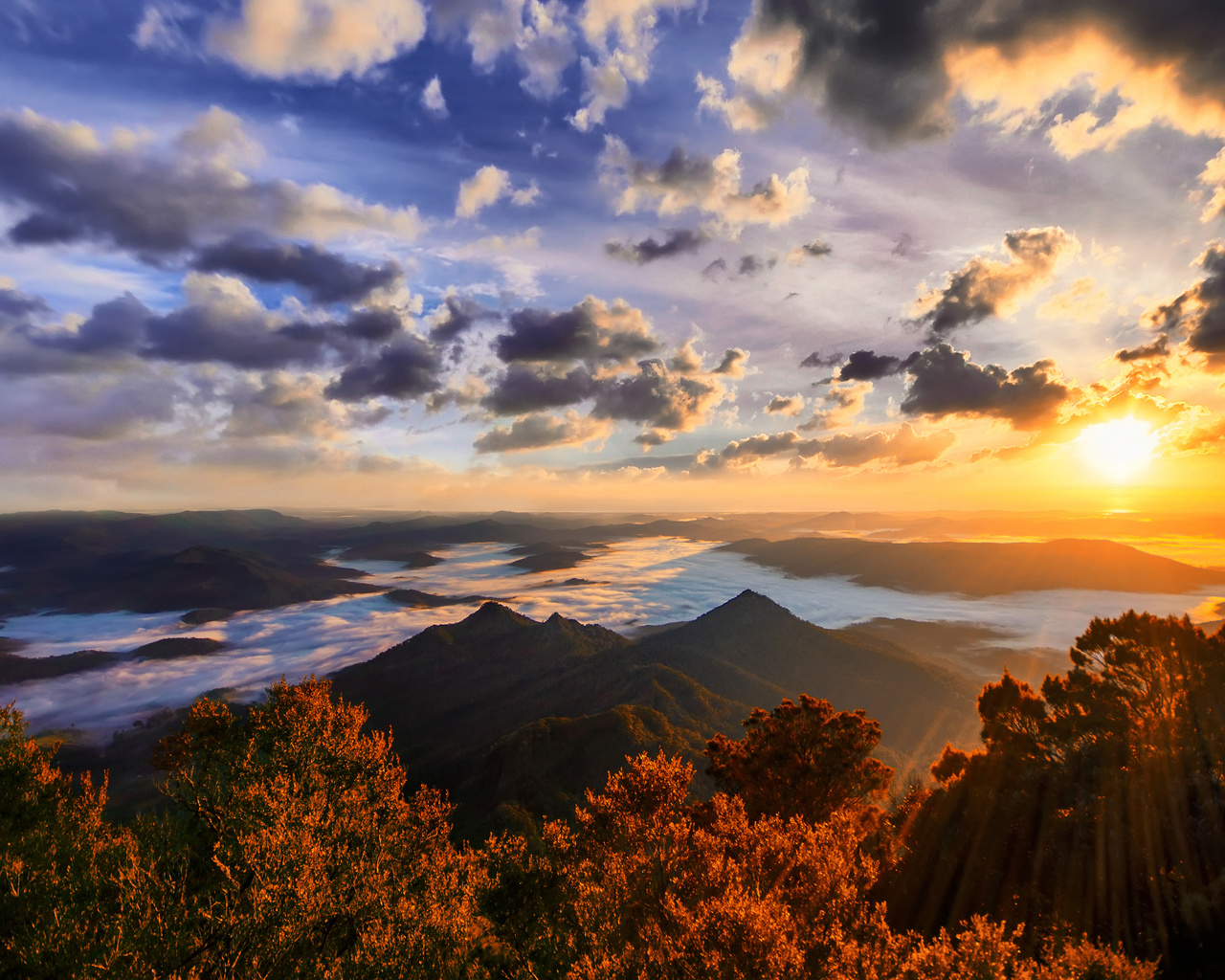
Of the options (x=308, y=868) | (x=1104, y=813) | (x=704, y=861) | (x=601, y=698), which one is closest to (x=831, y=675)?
(x=601, y=698)

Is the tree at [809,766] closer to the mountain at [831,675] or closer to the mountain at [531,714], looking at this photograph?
the mountain at [531,714]

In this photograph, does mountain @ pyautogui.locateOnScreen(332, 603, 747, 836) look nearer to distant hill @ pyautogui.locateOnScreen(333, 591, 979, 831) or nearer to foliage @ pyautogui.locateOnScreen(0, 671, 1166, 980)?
distant hill @ pyautogui.locateOnScreen(333, 591, 979, 831)

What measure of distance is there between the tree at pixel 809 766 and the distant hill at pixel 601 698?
191 feet

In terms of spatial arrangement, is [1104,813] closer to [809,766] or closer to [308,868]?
[809,766]

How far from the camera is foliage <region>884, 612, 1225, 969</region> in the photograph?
18797 mm

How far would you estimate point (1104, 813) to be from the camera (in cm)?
2233

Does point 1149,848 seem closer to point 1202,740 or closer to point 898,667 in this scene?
point 1202,740

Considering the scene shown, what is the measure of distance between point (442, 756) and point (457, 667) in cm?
6723

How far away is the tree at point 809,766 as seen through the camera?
40.1 metres

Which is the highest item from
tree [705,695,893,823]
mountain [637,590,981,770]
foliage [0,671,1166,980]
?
foliage [0,671,1166,980]

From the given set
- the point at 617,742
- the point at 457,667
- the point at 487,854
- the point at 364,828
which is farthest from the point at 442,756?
the point at 364,828

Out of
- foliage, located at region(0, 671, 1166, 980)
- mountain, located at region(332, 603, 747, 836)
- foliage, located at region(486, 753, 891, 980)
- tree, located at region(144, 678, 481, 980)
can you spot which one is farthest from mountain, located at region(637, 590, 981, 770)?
tree, located at region(144, 678, 481, 980)

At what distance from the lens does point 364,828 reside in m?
24.8

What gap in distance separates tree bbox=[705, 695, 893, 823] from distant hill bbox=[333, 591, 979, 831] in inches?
2296
